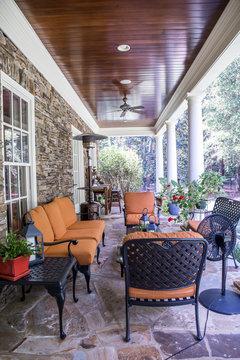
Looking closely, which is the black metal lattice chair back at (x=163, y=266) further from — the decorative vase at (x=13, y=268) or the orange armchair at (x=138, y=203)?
the orange armchair at (x=138, y=203)

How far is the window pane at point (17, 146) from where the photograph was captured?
2641 mm

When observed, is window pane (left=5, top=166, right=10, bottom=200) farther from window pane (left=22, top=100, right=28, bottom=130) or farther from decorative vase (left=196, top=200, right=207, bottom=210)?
decorative vase (left=196, top=200, right=207, bottom=210)

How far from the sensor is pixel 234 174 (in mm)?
7875

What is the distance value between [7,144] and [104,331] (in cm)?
204

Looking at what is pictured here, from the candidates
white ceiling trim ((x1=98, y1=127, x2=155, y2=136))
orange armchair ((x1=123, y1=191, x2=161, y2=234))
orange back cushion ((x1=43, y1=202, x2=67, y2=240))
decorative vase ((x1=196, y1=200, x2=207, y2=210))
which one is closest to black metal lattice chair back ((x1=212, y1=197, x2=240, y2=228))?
decorative vase ((x1=196, y1=200, x2=207, y2=210))

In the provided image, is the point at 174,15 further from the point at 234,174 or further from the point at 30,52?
the point at 234,174

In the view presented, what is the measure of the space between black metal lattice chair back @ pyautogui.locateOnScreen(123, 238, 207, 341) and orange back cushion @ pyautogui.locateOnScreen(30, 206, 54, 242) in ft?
4.08

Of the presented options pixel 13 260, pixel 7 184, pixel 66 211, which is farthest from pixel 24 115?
pixel 13 260

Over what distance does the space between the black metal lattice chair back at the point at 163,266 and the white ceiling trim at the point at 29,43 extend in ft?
8.06

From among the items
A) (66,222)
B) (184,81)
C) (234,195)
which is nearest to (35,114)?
(66,222)

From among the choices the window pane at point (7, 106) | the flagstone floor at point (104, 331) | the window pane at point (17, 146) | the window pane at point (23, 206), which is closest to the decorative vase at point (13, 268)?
the flagstone floor at point (104, 331)

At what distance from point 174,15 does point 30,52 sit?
1771mm

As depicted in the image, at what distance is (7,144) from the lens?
2473 mm

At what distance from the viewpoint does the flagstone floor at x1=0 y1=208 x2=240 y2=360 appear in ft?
5.14
